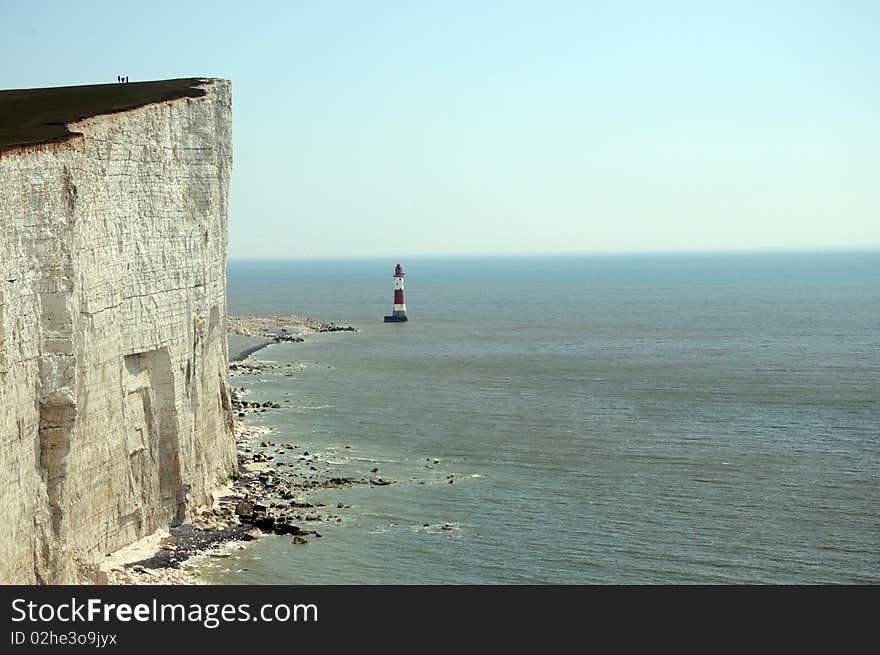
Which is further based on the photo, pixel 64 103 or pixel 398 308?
pixel 398 308

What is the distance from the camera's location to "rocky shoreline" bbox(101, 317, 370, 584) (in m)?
24.5

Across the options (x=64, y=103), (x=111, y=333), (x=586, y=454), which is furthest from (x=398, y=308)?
(x=111, y=333)

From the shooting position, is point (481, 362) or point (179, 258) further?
point (481, 362)

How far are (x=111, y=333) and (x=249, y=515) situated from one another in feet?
26.2

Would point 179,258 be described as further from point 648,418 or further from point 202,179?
point 648,418

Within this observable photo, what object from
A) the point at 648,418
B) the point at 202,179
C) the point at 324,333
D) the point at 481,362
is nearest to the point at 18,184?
the point at 202,179

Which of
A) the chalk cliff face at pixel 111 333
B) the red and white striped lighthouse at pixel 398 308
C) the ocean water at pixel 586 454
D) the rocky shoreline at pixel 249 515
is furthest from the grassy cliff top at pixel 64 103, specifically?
the red and white striped lighthouse at pixel 398 308

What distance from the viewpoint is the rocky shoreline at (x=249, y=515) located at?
24.5 meters

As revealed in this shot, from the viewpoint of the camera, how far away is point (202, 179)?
29.4m

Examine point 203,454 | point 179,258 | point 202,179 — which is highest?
point 202,179

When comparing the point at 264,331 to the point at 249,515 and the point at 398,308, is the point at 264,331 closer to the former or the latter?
the point at 398,308

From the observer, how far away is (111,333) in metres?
23.9
